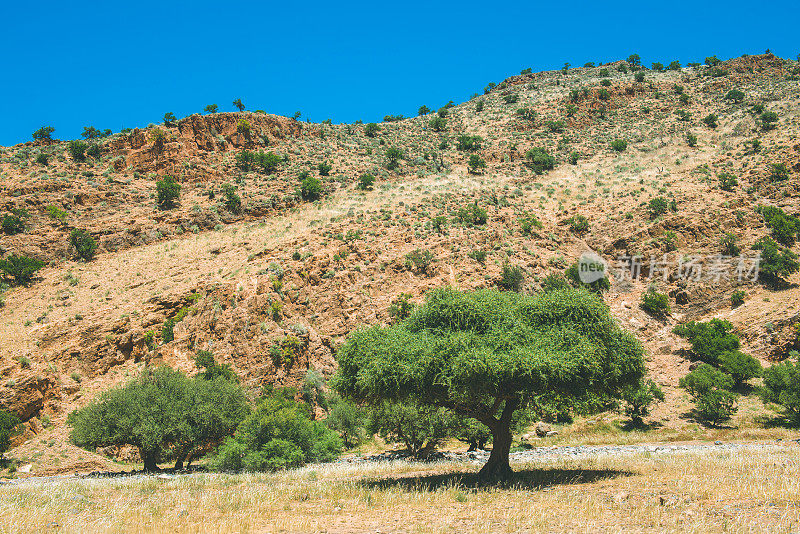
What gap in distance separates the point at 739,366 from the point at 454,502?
28.2 metres

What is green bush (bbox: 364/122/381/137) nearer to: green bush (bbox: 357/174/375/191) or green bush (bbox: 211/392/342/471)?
green bush (bbox: 357/174/375/191)

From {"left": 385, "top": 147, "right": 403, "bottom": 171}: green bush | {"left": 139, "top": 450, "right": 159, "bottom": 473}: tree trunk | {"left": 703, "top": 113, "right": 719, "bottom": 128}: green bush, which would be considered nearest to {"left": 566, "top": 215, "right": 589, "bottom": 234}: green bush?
{"left": 385, "top": 147, "right": 403, "bottom": 171}: green bush

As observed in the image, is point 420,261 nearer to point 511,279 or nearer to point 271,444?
point 511,279

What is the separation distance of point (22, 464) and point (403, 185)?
42.3m

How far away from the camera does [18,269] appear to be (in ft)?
135

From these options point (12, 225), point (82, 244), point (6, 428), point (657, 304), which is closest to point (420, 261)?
point (657, 304)

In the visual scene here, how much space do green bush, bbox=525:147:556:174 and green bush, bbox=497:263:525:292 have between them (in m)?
26.0

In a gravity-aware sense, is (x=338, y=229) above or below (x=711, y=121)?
below

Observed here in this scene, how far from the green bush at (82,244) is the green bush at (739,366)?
51.5 meters

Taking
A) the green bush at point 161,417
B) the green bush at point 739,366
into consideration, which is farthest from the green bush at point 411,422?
the green bush at point 739,366

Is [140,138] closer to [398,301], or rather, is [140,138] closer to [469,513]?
[398,301]

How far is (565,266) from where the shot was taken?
142ft

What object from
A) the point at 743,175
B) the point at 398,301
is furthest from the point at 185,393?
the point at 743,175

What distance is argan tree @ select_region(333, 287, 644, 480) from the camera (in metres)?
13.0
